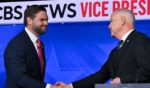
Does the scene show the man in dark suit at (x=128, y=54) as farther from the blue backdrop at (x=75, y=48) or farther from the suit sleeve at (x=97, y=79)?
the blue backdrop at (x=75, y=48)

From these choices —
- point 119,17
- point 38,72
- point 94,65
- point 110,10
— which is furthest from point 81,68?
point 119,17

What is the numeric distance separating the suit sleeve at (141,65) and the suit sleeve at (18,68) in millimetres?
869

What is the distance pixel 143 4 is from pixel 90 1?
538 millimetres

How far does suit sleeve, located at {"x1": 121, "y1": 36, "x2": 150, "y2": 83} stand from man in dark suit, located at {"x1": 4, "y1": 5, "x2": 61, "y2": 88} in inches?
35.4

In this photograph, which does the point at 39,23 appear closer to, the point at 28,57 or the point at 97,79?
the point at 28,57

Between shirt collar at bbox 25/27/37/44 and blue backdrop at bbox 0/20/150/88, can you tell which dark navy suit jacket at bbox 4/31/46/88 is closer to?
shirt collar at bbox 25/27/37/44

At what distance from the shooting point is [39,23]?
5035 millimetres

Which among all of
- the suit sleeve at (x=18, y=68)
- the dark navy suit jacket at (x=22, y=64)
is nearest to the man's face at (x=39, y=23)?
the dark navy suit jacket at (x=22, y=64)

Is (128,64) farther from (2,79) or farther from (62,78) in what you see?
(2,79)

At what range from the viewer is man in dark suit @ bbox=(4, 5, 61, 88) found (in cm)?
488

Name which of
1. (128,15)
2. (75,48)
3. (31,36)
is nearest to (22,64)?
(31,36)

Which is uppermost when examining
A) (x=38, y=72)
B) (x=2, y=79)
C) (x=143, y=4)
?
(x=143, y=4)

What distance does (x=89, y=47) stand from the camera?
604 cm

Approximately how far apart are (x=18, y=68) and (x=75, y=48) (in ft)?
4.33
